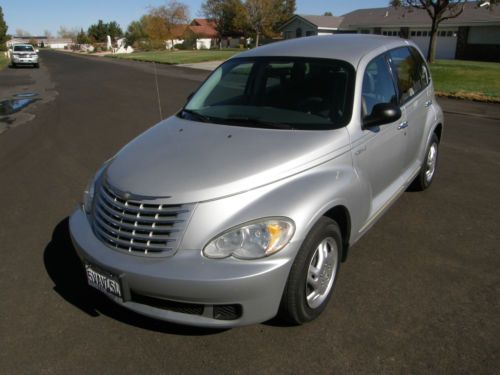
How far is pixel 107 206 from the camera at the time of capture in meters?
2.93

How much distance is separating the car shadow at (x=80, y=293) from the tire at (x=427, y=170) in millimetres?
3390

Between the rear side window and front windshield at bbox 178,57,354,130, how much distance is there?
96cm

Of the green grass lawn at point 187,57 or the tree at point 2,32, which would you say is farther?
the tree at point 2,32

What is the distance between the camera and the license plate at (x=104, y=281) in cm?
267

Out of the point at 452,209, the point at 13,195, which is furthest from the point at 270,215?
the point at 13,195

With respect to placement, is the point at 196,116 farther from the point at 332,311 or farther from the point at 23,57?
the point at 23,57

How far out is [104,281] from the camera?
275 cm

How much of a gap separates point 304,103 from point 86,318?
2.30 m

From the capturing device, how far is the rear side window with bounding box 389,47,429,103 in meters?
4.35

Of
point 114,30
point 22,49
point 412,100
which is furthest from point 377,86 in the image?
point 114,30

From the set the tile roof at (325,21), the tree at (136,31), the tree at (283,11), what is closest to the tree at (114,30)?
the tree at (136,31)

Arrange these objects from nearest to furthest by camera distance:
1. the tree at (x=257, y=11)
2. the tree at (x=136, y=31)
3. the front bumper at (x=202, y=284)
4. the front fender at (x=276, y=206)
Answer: the front bumper at (x=202, y=284)
the front fender at (x=276, y=206)
the tree at (x=257, y=11)
the tree at (x=136, y=31)

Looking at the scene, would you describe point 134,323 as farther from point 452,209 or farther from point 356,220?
point 452,209

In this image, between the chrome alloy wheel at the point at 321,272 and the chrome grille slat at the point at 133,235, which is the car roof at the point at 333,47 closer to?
the chrome alloy wheel at the point at 321,272
